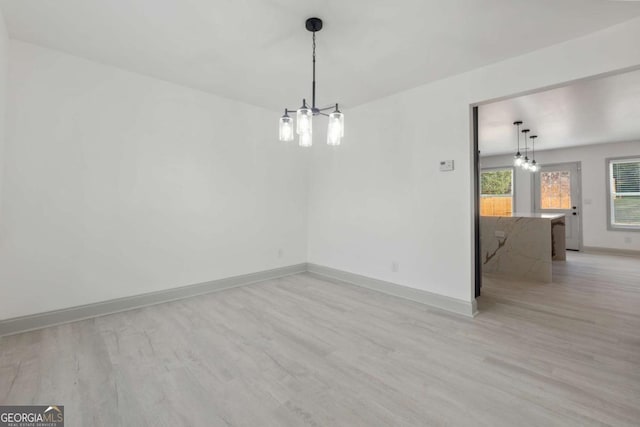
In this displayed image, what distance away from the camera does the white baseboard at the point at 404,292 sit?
9.73 ft

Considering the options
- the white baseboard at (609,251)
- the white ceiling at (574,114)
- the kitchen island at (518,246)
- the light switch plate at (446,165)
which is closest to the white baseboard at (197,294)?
the light switch plate at (446,165)

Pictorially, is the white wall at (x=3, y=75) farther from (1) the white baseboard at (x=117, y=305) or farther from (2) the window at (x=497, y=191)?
(2) the window at (x=497, y=191)

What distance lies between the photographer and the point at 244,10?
81.4 inches

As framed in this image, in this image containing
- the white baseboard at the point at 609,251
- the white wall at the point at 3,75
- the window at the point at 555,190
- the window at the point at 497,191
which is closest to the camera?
the white wall at the point at 3,75

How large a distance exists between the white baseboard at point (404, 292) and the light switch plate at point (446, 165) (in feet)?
4.80

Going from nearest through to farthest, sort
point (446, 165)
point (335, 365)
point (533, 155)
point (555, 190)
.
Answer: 1. point (335, 365)
2. point (446, 165)
3. point (555, 190)
4. point (533, 155)

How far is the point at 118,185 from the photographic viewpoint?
300cm

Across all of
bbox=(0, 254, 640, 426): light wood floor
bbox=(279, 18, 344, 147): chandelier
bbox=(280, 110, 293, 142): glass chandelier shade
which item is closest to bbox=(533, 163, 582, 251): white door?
bbox=(0, 254, 640, 426): light wood floor

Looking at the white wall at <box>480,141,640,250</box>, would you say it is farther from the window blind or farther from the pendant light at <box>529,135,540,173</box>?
the pendant light at <box>529,135,540,173</box>

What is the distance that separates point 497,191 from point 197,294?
8.62 meters

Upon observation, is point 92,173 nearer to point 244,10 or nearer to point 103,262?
point 103,262

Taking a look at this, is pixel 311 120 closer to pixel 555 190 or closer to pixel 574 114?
pixel 574 114

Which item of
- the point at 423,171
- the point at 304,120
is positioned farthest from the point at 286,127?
the point at 423,171

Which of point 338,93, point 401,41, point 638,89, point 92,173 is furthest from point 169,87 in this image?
point 638,89
